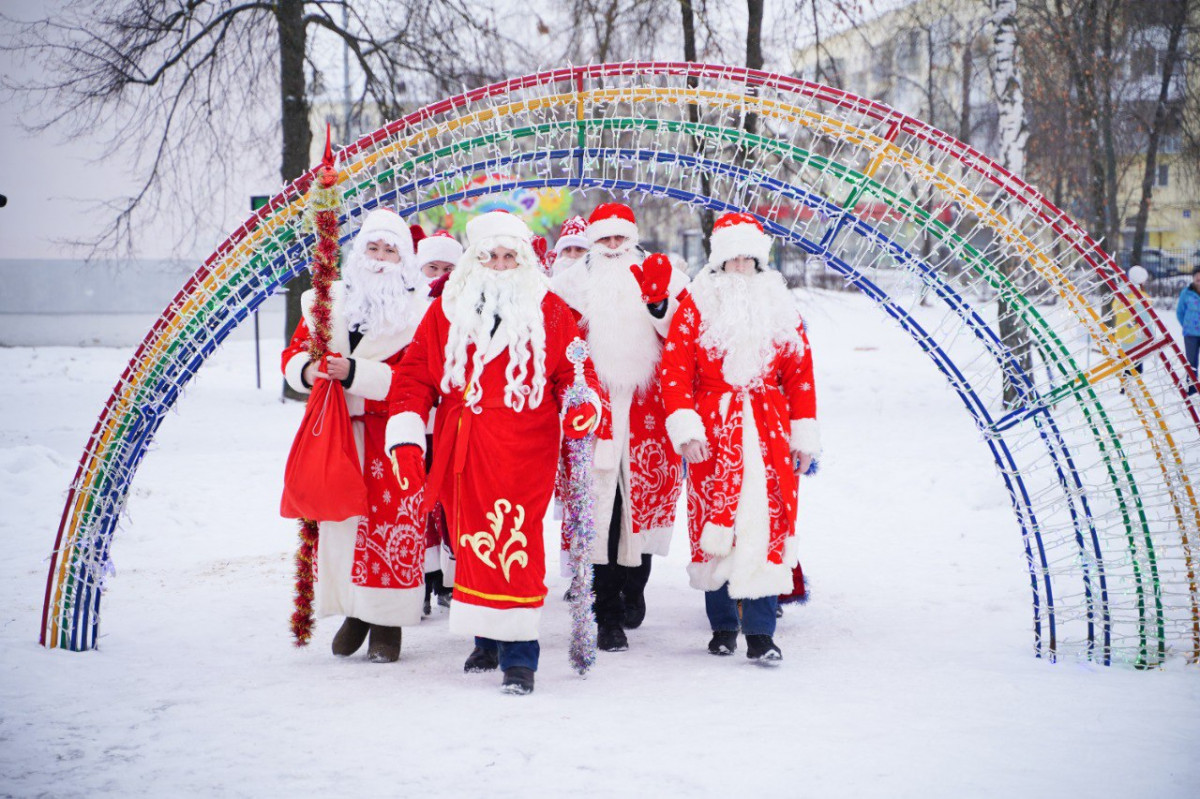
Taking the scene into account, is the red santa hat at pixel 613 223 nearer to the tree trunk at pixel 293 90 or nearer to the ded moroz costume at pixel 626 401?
the ded moroz costume at pixel 626 401

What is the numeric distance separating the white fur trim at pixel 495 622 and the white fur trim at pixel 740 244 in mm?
1776

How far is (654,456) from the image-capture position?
5195 millimetres

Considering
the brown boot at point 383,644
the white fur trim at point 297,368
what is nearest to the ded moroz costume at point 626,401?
the brown boot at point 383,644

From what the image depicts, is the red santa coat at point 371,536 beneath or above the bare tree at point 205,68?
beneath

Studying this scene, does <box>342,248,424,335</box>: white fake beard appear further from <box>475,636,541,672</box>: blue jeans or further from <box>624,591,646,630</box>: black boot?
<box>624,591,646,630</box>: black boot

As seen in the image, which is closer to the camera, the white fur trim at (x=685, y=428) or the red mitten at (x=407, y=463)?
the red mitten at (x=407, y=463)

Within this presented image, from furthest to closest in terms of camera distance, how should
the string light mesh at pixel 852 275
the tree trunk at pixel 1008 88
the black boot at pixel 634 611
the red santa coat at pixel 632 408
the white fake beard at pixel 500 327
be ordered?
the tree trunk at pixel 1008 88 < the black boot at pixel 634 611 < the red santa coat at pixel 632 408 < the string light mesh at pixel 852 275 < the white fake beard at pixel 500 327

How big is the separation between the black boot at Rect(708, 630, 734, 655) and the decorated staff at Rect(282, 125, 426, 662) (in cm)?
131

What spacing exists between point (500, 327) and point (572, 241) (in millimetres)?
1809

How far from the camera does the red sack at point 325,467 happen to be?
4480 millimetres

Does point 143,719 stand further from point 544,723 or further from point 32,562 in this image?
point 32,562

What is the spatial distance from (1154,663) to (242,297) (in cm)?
430

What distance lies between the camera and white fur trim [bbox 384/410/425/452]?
4316 mm

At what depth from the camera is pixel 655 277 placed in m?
5.05
